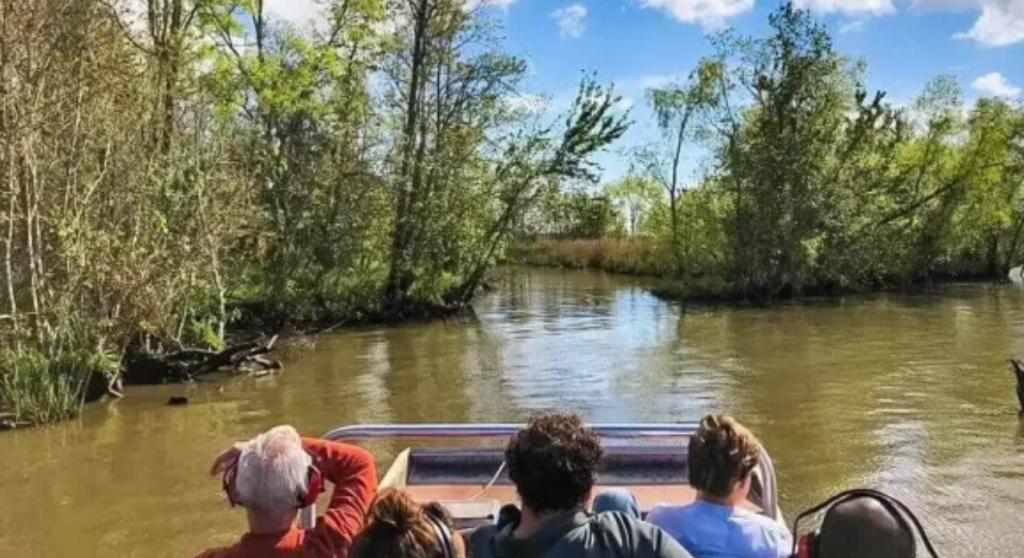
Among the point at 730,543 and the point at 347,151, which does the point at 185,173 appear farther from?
the point at 730,543

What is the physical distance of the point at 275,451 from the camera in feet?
9.80

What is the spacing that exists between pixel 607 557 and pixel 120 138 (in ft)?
46.7

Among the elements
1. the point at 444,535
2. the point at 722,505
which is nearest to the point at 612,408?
the point at 722,505

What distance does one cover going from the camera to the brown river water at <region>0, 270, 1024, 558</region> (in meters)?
8.98

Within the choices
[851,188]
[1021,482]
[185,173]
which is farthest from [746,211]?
[1021,482]

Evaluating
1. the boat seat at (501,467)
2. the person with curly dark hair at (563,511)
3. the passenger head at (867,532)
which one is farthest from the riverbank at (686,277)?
the person with curly dark hair at (563,511)

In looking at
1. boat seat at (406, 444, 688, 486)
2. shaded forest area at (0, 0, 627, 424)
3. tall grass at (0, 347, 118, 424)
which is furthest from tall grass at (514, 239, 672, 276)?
boat seat at (406, 444, 688, 486)

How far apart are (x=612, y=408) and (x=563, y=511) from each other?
37.8ft

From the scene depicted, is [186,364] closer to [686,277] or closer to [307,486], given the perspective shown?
[307,486]

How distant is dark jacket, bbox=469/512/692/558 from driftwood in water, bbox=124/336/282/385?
14895mm

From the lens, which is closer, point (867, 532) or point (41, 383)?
point (867, 532)

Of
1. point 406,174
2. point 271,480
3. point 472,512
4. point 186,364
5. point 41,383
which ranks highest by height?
point 406,174

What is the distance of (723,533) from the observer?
341cm

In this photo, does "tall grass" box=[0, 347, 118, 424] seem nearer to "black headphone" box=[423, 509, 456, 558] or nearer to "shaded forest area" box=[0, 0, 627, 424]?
"shaded forest area" box=[0, 0, 627, 424]
